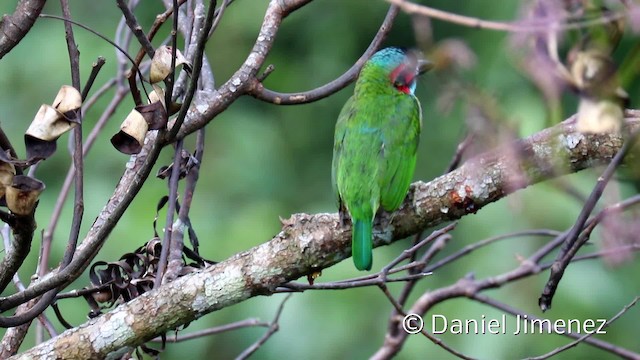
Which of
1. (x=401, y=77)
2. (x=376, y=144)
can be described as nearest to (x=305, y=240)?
(x=376, y=144)

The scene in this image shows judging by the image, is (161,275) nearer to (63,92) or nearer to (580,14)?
(63,92)

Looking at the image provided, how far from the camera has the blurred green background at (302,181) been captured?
17.4ft

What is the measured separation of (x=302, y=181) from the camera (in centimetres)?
752

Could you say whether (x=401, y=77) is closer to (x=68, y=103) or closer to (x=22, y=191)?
(x=68, y=103)

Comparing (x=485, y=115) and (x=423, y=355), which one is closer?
(x=485, y=115)

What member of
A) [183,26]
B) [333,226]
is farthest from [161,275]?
[183,26]

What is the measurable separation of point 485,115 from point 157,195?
15.7 feet

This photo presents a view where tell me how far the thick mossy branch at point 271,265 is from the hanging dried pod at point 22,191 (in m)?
0.43

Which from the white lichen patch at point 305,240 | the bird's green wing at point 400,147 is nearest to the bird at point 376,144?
the bird's green wing at point 400,147

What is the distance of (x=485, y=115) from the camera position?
1.17 meters

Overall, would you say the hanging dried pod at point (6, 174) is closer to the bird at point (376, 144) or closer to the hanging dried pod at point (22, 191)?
the hanging dried pod at point (22, 191)

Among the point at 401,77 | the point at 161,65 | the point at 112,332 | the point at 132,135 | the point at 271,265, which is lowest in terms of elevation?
the point at 112,332

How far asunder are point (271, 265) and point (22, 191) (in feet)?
1.97

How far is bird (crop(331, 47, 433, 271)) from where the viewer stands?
238 centimetres
